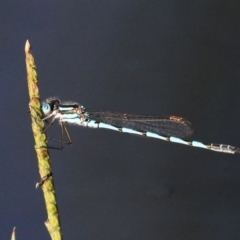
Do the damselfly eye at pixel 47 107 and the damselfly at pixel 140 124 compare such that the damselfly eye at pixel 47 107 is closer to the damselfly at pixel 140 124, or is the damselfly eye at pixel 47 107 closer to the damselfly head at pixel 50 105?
the damselfly head at pixel 50 105

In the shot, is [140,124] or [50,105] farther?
[140,124]

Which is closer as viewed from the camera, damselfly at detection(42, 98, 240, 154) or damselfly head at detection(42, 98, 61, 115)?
damselfly head at detection(42, 98, 61, 115)

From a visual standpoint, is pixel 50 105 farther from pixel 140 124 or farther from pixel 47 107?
pixel 140 124

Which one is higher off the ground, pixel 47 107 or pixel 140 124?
pixel 140 124

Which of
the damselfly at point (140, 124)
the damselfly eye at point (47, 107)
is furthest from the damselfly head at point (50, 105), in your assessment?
the damselfly at point (140, 124)

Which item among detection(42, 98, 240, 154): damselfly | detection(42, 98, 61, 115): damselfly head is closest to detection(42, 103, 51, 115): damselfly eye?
detection(42, 98, 61, 115): damselfly head

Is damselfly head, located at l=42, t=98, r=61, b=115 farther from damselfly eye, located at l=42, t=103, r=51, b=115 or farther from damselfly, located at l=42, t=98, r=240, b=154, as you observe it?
damselfly, located at l=42, t=98, r=240, b=154

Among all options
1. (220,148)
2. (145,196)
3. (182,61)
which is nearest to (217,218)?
(145,196)

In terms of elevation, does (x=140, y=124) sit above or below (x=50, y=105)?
above

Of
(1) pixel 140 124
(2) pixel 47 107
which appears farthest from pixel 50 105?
(1) pixel 140 124

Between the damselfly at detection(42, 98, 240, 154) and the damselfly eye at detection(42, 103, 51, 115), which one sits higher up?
the damselfly at detection(42, 98, 240, 154)

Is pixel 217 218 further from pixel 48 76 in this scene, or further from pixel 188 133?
pixel 48 76

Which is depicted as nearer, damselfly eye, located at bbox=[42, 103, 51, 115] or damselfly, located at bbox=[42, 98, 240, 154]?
damselfly eye, located at bbox=[42, 103, 51, 115]
